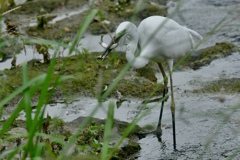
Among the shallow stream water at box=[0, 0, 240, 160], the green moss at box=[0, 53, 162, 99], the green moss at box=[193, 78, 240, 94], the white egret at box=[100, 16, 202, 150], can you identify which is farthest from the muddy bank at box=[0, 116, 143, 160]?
the green moss at box=[193, 78, 240, 94]

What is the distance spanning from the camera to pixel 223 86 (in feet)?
19.7

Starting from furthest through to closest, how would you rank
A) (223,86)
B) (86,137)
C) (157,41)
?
(223,86) < (157,41) < (86,137)

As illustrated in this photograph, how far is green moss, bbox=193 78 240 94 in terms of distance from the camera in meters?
5.90

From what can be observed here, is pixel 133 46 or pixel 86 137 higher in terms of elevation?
pixel 133 46

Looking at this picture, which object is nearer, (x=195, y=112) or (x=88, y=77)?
(x=195, y=112)

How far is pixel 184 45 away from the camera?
5.62 meters

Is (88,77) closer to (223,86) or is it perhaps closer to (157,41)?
(157,41)

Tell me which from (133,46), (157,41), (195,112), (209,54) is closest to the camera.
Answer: (195,112)

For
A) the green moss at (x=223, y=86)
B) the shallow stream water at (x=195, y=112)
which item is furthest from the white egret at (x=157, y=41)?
the green moss at (x=223, y=86)

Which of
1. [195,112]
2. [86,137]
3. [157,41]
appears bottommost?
[195,112]

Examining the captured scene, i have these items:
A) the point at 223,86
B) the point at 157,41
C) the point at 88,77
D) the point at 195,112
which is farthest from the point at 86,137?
the point at 223,86

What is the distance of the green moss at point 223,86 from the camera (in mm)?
5902

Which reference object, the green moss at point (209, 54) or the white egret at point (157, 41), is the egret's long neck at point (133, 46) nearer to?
the white egret at point (157, 41)

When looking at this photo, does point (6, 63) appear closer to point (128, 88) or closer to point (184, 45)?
point (128, 88)
